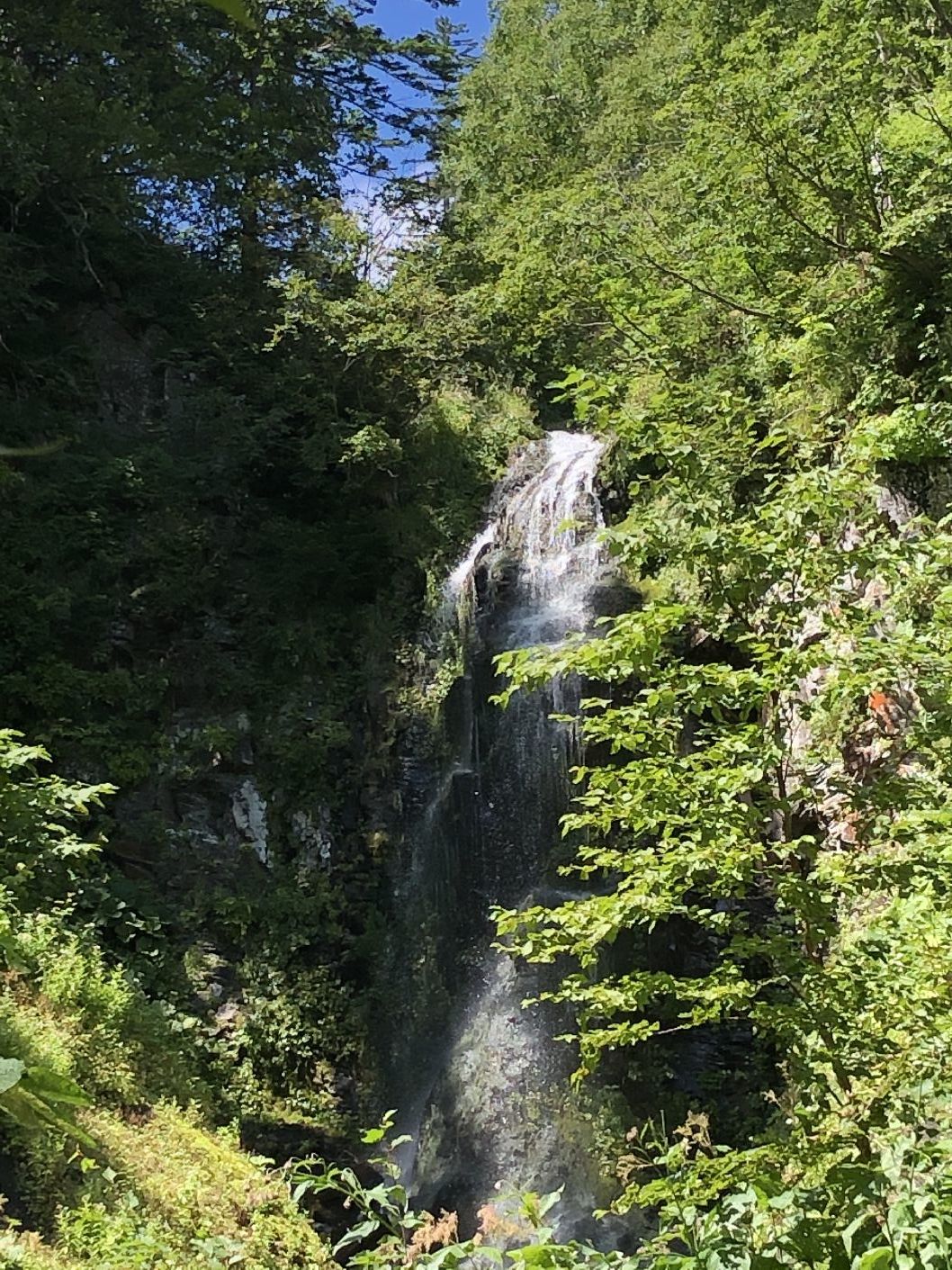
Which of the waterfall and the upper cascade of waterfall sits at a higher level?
the upper cascade of waterfall

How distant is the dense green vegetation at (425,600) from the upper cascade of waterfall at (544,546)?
422 mm

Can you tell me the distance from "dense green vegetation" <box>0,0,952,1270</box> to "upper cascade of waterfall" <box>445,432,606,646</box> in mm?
422

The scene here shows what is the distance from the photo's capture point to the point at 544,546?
405 inches

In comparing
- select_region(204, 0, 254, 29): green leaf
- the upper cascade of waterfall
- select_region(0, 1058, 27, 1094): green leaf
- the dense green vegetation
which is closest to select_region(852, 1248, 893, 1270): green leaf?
the dense green vegetation

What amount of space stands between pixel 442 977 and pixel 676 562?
21.5 feet

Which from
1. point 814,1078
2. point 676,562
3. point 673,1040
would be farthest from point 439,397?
point 814,1078

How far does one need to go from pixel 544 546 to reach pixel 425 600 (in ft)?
5.02

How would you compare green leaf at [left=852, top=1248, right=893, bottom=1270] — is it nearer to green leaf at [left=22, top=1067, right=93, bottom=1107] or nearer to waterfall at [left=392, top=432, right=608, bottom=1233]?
green leaf at [left=22, top=1067, right=93, bottom=1107]

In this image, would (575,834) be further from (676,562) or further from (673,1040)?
(676,562)

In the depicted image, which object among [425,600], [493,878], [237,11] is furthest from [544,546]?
[237,11]

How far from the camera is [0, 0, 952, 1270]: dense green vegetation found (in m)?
3.02

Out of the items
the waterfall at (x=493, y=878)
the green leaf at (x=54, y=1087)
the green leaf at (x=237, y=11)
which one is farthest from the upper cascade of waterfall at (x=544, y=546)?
the green leaf at (x=237, y=11)

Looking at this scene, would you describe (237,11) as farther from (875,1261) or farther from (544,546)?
(544,546)

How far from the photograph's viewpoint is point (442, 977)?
28.4ft
